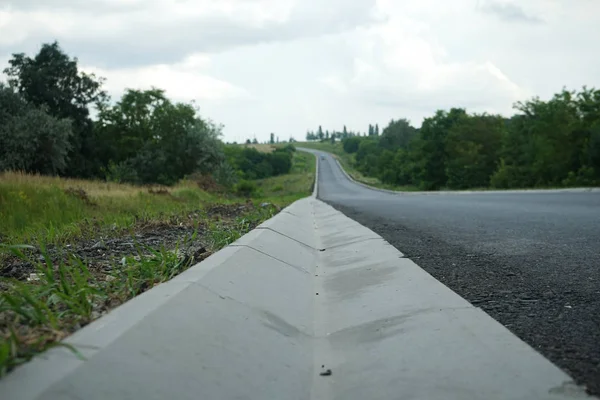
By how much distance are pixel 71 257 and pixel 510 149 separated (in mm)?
55870

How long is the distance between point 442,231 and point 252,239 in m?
3.90

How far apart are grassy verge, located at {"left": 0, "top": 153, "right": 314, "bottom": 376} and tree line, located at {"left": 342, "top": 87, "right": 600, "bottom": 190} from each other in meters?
34.9

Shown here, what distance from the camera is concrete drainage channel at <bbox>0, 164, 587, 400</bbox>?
1865mm

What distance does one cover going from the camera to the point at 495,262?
16.3 ft

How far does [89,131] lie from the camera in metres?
50.1

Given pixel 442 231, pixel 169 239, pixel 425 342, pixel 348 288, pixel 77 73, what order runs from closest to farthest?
pixel 425 342, pixel 348 288, pixel 169 239, pixel 442 231, pixel 77 73

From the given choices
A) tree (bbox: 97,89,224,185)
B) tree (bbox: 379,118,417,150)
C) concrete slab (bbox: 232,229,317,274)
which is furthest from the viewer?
tree (bbox: 379,118,417,150)

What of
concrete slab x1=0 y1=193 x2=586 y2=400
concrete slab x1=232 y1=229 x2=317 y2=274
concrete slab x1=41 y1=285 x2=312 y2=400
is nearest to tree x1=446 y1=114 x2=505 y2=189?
concrete slab x1=232 y1=229 x2=317 y2=274

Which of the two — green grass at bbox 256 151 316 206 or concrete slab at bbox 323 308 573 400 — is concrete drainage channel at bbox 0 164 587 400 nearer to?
concrete slab at bbox 323 308 573 400

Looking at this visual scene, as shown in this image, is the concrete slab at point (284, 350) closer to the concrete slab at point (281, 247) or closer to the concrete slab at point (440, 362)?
the concrete slab at point (440, 362)

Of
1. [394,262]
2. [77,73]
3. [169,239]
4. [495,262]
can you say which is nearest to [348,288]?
[394,262]

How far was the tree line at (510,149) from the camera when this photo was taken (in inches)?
1608

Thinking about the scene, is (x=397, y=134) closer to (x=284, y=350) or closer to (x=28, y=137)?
(x=28, y=137)

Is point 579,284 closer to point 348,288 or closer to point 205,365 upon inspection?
point 348,288
